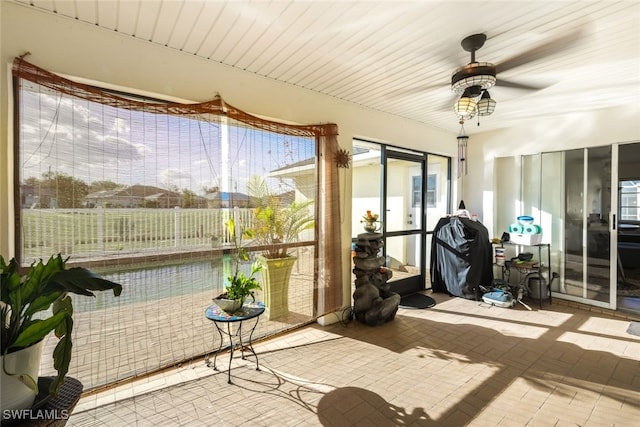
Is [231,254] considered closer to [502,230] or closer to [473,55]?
[473,55]

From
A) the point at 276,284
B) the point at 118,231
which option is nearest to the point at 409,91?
the point at 276,284

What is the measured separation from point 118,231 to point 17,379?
3.86 ft

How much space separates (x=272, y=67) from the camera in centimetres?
262

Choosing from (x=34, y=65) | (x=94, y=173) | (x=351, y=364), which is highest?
(x=34, y=65)

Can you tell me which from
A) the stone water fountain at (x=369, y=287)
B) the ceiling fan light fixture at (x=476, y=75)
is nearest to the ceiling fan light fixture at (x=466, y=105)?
the ceiling fan light fixture at (x=476, y=75)

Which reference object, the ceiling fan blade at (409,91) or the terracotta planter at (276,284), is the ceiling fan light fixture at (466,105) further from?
the terracotta planter at (276,284)

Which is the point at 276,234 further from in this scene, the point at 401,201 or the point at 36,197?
the point at 401,201

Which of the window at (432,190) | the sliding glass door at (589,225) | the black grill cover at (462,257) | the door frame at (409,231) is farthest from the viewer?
the window at (432,190)

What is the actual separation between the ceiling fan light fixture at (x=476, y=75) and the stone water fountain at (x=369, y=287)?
1.88 meters

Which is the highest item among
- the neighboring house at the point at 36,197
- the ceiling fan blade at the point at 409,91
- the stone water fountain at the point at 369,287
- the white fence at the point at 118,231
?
the ceiling fan blade at the point at 409,91

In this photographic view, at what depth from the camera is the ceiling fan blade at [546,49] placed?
206 cm

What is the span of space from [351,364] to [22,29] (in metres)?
3.43

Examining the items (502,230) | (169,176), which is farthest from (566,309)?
(169,176)

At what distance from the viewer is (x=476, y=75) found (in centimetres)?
215
